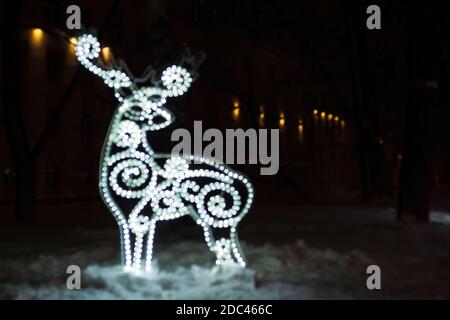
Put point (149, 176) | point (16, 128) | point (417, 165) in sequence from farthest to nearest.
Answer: point (16, 128) < point (417, 165) < point (149, 176)

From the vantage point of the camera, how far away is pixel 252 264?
34.0 ft

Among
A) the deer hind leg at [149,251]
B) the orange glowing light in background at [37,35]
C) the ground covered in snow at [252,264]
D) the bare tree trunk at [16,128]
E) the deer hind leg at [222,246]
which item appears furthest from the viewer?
the orange glowing light in background at [37,35]

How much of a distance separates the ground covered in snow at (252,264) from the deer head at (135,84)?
2.23m

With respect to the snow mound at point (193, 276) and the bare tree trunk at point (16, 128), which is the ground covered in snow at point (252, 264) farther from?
the bare tree trunk at point (16, 128)

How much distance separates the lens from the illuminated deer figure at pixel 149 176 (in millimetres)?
9328

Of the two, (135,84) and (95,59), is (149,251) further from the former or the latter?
(95,59)

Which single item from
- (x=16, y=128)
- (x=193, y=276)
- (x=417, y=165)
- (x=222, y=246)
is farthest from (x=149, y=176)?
(x=16, y=128)

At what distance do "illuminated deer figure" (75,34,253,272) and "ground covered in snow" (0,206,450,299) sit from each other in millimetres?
604

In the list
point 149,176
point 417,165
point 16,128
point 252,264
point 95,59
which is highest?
point 95,59

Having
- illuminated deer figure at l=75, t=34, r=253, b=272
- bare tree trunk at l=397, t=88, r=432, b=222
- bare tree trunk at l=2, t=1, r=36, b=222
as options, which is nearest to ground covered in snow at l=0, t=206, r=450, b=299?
illuminated deer figure at l=75, t=34, r=253, b=272

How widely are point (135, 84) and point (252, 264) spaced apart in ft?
10.5

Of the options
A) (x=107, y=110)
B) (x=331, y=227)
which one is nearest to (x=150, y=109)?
(x=331, y=227)

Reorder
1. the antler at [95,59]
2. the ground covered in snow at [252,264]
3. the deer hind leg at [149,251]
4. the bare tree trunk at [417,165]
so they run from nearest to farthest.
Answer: the ground covered in snow at [252,264]
the antler at [95,59]
the deer hind leg at [149,251]
the bare tree trunk at [417,165]

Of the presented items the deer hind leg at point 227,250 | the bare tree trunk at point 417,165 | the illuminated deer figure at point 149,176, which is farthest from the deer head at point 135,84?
the bare tree trunk at point 417,165
